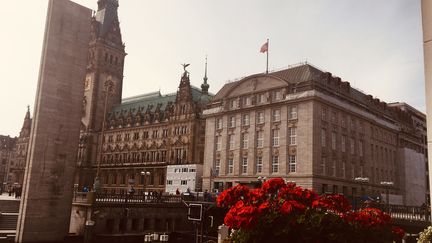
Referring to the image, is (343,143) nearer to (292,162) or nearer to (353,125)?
(353,125)

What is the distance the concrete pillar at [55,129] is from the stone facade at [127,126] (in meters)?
44.2

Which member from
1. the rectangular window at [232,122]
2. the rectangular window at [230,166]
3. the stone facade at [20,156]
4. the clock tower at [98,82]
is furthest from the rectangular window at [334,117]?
the stone facade at [20,156]

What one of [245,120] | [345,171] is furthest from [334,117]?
[245,120]

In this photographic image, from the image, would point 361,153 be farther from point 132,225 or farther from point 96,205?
point 96,205

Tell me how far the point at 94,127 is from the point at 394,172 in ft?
249

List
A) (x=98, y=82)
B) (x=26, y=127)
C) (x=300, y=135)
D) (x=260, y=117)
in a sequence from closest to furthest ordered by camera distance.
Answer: (x=300, y=135)
(x=260, y=117)
(x=98, y=82)
(x=26, y=127)

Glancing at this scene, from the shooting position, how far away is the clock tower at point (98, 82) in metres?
109

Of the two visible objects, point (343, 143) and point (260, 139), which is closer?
point (343, 143)

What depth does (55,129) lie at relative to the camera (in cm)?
3597

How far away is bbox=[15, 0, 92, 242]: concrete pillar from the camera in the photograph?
112 feet

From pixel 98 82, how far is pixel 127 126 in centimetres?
1574

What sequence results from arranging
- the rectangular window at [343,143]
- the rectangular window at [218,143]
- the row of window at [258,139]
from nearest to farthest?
the row of window at [258,139], the rectangular window at [343,143], the rectangular window at [218,143]

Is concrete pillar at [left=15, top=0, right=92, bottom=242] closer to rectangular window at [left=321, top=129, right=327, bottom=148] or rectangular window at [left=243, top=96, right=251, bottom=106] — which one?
rectangular window at [left=243, top=96, right=251, bottom=106]

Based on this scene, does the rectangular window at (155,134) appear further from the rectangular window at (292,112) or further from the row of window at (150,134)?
the rectangular window at (292,112)
